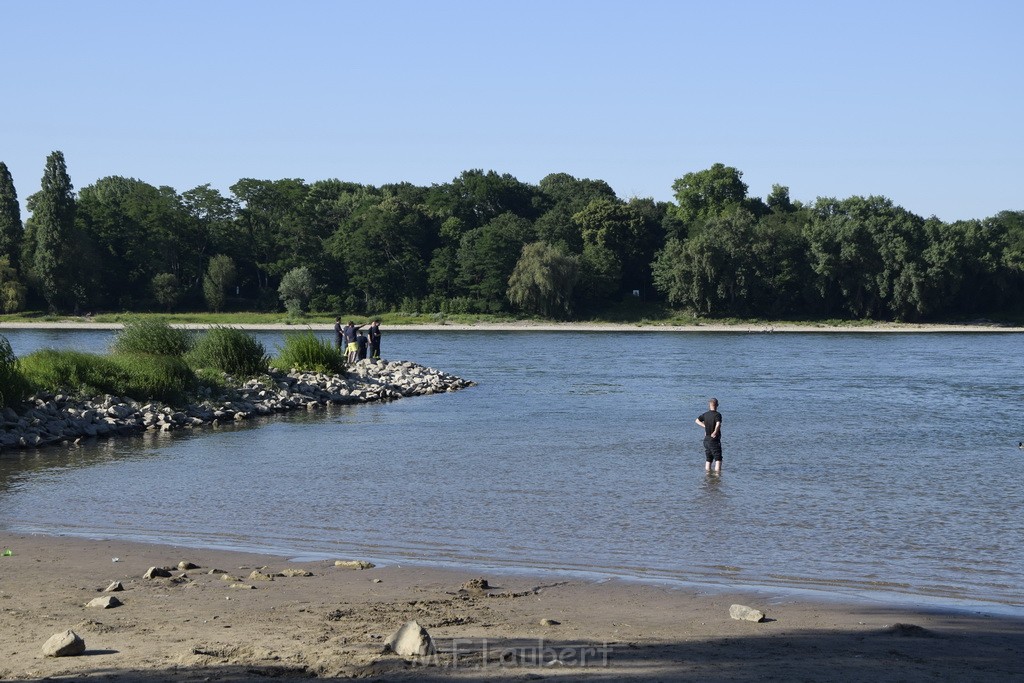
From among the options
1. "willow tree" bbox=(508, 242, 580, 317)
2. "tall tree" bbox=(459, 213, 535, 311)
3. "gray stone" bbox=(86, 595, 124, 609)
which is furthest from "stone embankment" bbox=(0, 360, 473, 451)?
"tall tree" bbox=(459, 213, 535, 311)

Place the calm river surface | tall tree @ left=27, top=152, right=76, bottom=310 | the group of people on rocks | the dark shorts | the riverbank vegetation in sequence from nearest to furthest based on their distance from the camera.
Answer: the calm river surface, the dark shorts, the riverbank vegetation, the group of people on rocks, tall tree @ left=27, top=152, right=76, bottom=310

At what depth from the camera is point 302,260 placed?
10869 cm

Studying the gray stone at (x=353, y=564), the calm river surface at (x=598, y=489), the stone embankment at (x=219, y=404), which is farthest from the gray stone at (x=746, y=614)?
the stone embankment at (x=219, y=404)

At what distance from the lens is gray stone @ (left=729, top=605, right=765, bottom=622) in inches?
373

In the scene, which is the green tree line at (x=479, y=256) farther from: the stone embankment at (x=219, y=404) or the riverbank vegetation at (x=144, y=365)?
the riverbank vegetation at (x=144, y=365)

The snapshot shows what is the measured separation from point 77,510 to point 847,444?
1611 cm

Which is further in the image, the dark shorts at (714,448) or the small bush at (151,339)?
the small bush at (151,339)

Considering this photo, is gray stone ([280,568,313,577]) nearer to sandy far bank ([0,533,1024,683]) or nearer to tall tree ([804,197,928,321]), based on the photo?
sandy far bank ([0,533,1024,683])

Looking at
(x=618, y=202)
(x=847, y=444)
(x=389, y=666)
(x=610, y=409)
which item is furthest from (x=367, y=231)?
(x=389, y=666)

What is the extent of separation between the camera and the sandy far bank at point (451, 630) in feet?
24.8

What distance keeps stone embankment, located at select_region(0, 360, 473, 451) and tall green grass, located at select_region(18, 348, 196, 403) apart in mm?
551

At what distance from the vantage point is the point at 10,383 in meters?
24.2

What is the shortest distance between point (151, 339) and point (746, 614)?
25290mm

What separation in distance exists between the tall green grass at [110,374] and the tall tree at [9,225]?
76.8m
